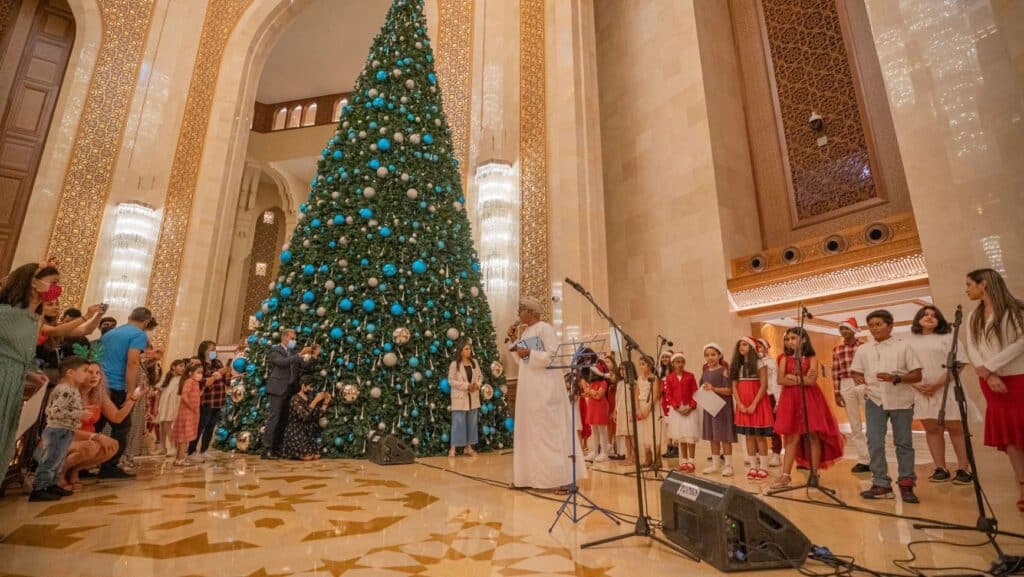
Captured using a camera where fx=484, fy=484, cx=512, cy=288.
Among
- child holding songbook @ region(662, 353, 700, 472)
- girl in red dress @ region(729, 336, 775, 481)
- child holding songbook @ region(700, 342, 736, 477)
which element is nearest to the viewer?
girl in red dress @ region(729, 336, 775, 481)

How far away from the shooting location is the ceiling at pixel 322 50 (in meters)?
12.4

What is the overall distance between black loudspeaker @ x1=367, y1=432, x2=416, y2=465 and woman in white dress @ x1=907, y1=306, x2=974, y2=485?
4130 millimetres

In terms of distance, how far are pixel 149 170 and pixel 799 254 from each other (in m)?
9.99

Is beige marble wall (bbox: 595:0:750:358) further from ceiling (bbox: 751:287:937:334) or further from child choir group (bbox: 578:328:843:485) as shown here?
child choir group (bbox: 578:328:843:485)

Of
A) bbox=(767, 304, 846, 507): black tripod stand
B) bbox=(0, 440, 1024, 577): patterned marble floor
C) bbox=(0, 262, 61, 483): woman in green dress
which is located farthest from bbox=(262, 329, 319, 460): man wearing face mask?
bbox=(767, 304, 846, 507): black tripod stand

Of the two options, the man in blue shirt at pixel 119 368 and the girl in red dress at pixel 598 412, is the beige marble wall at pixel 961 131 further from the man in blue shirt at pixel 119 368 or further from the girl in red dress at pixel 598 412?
the man in blue shirt at pixel 119 368

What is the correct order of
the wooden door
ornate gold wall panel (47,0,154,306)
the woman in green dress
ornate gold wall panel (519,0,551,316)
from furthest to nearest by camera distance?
ornate gold wall panel (519,0,551,316)
the wooden door
ornate gold wall panel (47,0,154,306)
the woman in green dress

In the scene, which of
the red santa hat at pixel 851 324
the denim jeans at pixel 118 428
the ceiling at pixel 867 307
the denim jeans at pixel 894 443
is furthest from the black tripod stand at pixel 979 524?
the denim jeans at pixel 118 428

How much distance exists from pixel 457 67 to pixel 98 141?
5.96 metres

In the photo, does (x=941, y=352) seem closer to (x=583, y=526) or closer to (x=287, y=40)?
(x=583, y=526)

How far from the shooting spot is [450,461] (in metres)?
4.95

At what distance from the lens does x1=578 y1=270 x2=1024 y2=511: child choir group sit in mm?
2734

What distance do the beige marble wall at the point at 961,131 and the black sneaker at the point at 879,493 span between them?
71.2 inches

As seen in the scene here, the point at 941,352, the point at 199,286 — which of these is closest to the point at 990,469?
the point at 941,352
